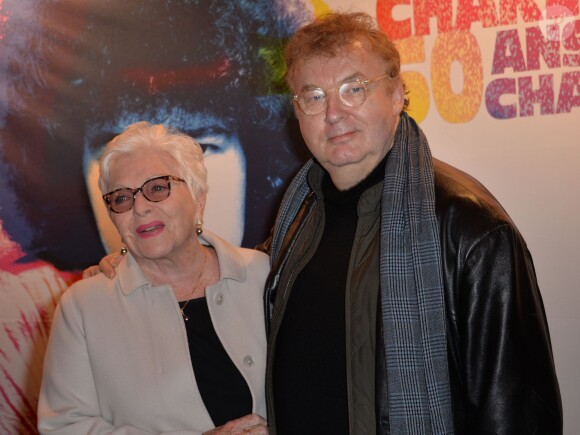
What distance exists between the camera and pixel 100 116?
3.08 metres

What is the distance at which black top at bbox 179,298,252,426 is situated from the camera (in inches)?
78.7

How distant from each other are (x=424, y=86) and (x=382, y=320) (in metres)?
1.46

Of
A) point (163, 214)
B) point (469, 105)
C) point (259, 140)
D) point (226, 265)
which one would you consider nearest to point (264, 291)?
point (226, 265)

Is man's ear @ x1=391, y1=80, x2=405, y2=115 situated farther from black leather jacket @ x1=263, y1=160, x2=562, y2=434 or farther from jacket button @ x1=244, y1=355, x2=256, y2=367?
jacket button @ x1=244, y1=355, x2=256, y2=367

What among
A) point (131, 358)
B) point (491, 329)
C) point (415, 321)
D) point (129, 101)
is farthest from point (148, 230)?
point (129, 101)

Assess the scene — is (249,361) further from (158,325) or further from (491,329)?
(491,329)

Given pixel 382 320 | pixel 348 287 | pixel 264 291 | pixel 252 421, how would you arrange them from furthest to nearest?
1. pixel 264 291
2. pixel 252 421
3. pixel 348 287
4. pixel 382 320

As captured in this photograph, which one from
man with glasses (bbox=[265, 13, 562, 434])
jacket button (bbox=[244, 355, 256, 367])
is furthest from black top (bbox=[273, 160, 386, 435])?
jacket button (bbox=[244, 355, 256, 367])

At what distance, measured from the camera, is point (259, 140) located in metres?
3.02

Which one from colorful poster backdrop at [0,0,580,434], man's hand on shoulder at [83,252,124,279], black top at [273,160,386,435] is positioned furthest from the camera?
colorful poster backdrop at [0,0,580,434]

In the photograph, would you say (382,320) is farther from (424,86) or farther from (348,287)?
(424,86)

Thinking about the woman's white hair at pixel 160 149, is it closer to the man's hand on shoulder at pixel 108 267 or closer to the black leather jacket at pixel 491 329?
the man's hand on shoulder at pixel 108 267

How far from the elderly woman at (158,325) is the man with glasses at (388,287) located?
0.15 metres

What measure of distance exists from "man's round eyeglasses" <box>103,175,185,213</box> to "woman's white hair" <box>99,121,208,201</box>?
0.18 ft
